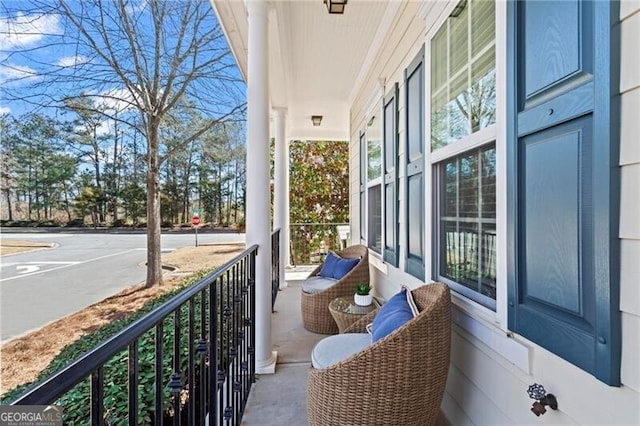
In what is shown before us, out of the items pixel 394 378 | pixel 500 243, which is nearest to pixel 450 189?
pixel 500 243

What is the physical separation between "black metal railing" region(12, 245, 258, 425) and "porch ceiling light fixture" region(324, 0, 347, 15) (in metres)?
1.99

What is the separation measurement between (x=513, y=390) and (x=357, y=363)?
601 mm

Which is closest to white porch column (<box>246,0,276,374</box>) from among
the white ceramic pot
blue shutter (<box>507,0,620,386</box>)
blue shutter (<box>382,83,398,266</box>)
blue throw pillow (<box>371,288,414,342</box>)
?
the white ceramic pot

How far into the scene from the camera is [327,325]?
10.8 feet

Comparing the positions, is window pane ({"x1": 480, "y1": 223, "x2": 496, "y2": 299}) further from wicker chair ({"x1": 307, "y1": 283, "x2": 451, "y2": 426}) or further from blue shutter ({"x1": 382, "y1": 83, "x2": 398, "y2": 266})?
blue shutter ({"x1": 382, "y1": 83, "x2": 398, "y2": 266})

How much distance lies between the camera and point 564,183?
101cm

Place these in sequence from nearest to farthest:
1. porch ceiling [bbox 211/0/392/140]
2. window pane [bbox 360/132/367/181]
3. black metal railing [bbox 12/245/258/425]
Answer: black metal railing [bbox 12/245/258/425] < porch ceiling [bbox 211/0/392/140] < window pane [bbox 360/132/367/181]

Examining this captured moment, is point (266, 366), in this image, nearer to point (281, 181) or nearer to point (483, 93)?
point (483, 93)

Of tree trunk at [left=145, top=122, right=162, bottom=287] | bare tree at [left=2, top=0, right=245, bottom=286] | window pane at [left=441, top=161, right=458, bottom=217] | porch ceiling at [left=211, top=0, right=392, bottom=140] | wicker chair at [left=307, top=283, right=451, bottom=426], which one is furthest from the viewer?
tree trunk at [left=145, top=122, right=162, bottom=287]

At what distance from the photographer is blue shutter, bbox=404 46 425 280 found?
238 cm

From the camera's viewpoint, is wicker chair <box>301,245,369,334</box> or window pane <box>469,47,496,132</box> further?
wicker chair <box>301,245,369,334</box>

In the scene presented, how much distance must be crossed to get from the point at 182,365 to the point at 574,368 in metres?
1.62

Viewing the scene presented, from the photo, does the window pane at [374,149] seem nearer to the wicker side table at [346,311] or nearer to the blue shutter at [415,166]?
the blue shutter at [415,166]

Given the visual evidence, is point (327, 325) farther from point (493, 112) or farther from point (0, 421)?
point (0, 421)
